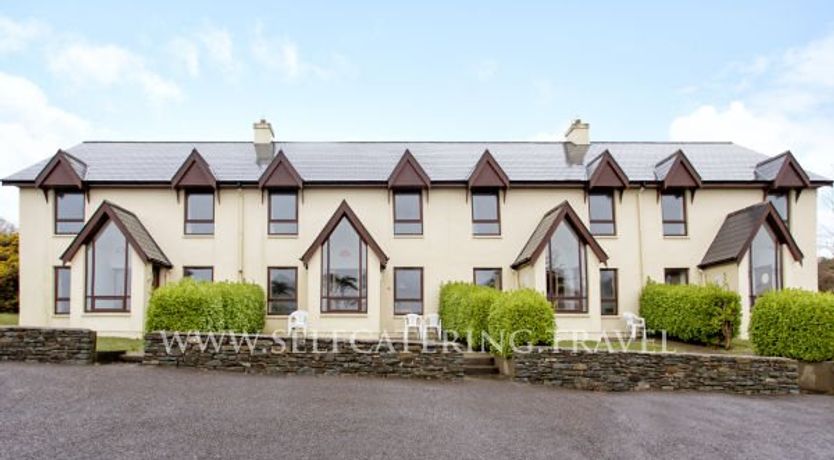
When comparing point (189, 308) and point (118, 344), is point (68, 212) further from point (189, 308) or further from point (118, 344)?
point (189, 308)

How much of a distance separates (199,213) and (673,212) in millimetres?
17709

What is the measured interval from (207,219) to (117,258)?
11.5 ft

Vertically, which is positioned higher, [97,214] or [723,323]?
[97,214]

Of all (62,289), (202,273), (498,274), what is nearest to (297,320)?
(202,273)

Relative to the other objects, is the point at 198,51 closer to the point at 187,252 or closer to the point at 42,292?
the point at 187,252

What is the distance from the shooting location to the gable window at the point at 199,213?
70.2 feet

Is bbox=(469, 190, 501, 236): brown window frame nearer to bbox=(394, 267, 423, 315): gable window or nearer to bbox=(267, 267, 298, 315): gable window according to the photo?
bbox=(394, 267, 423, 315): gable window

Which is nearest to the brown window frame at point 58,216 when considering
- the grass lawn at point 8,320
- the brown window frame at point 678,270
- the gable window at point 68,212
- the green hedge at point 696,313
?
the gable window at point 68,212

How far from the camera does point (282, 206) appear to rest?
21688mm

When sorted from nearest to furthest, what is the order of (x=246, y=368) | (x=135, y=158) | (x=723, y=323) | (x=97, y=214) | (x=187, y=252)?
(x=246, y=368) < (x=723, y=323) < (x=97, y=214) < (x=187, y=252) < (x=135, y=158)

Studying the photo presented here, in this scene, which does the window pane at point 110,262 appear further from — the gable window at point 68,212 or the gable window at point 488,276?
the gable window at point 488,276

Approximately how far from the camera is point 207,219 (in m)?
21.5

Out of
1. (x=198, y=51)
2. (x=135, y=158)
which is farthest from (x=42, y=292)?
(x=198, y=51)

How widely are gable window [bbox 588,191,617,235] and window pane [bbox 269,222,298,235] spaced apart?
1106 cm
